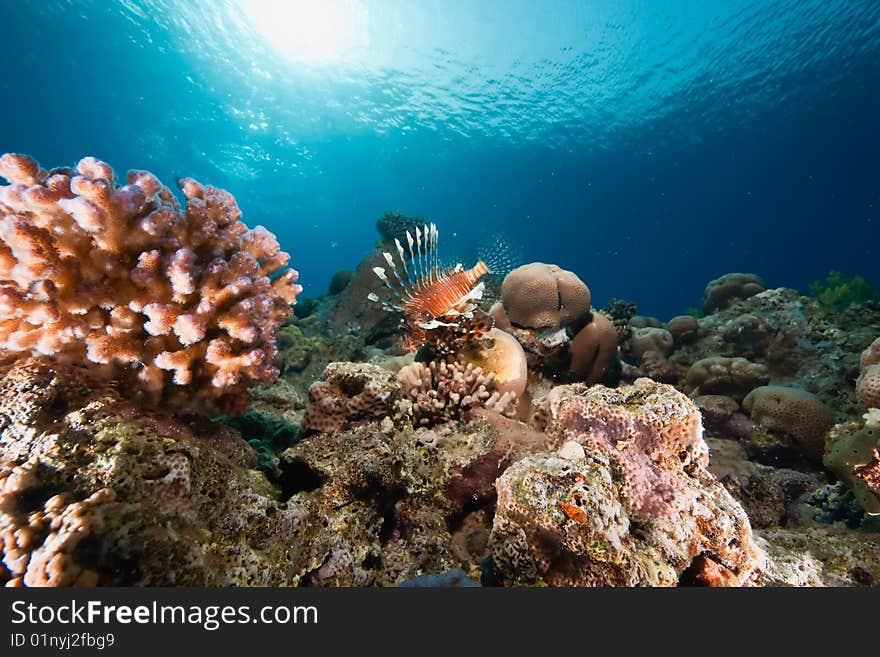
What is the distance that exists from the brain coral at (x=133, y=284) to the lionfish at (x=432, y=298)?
4.75 ft

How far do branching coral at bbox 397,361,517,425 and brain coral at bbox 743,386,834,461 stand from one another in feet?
12.7

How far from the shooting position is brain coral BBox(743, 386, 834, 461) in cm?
457

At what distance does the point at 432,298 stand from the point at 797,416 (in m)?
4.77

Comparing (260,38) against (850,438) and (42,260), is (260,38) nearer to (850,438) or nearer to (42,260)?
(42,260)

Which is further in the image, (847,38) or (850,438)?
(847,38)

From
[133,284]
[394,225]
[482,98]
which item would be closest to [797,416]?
[133,284]

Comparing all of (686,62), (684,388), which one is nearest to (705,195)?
(686,62)

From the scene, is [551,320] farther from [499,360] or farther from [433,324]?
[433,324]

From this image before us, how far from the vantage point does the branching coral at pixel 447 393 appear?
2865 mm

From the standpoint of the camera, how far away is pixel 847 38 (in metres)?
22.0

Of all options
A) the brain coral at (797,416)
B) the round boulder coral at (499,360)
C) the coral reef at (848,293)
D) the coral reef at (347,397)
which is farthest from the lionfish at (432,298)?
the coral reef at (848,293)

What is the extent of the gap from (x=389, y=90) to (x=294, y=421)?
3258cm

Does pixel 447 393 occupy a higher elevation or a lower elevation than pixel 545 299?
lower

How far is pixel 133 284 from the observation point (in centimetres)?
184
